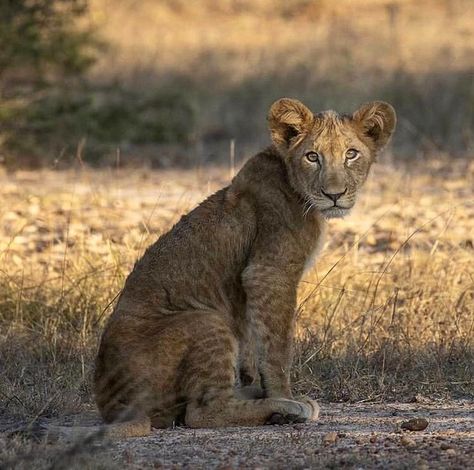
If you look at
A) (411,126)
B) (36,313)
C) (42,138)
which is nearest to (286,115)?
(36,313)

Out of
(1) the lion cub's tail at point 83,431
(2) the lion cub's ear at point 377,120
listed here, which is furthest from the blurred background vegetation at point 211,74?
(1) the lion cub's tail at point 83,431

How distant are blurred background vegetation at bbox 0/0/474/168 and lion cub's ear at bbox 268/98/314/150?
4052 mm

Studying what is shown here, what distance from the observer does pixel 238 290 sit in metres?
6.38

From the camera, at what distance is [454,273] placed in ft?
28.1

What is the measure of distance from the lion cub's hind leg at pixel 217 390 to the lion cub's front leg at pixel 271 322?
0.48 ft

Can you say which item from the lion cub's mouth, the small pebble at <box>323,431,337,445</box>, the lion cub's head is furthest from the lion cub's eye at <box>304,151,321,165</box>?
the small pebble at <box>323,431,337,445</box>

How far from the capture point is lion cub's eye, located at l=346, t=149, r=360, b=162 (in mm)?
6405

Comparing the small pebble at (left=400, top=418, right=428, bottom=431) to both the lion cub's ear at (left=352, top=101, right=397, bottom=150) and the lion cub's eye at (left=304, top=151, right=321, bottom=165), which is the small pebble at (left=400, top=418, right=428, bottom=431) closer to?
the lion cub's eye at (left=304, top=151, right=321, bottom=165)

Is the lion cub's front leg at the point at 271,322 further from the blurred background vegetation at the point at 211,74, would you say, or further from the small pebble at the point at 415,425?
the blurred background vegetation at the point at 211,74

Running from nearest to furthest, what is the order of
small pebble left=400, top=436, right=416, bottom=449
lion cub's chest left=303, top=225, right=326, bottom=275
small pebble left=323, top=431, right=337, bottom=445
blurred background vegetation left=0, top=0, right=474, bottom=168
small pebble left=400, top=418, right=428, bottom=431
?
small pebble left=400, top=436, right=416, bottom=449, small pebble left=323, top=431, right=337, bottom=445, small pebble left=400, top=418, right=428, bottom=431, lion cub's chest left=303, top=225, right=326, bottom=275, blurred background vegetation left=0, top=0, right=474, bottom=168

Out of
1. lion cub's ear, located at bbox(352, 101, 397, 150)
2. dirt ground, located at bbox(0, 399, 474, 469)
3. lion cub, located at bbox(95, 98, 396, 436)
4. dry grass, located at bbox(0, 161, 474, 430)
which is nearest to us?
dirt ground, located at bbox(0, 399, 474, 469)

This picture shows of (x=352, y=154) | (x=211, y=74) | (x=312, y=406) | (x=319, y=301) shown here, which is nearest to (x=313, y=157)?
(x=352, y=154)

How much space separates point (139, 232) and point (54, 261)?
0.74m

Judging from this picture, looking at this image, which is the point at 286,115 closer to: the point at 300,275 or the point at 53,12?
the point at 300,275
